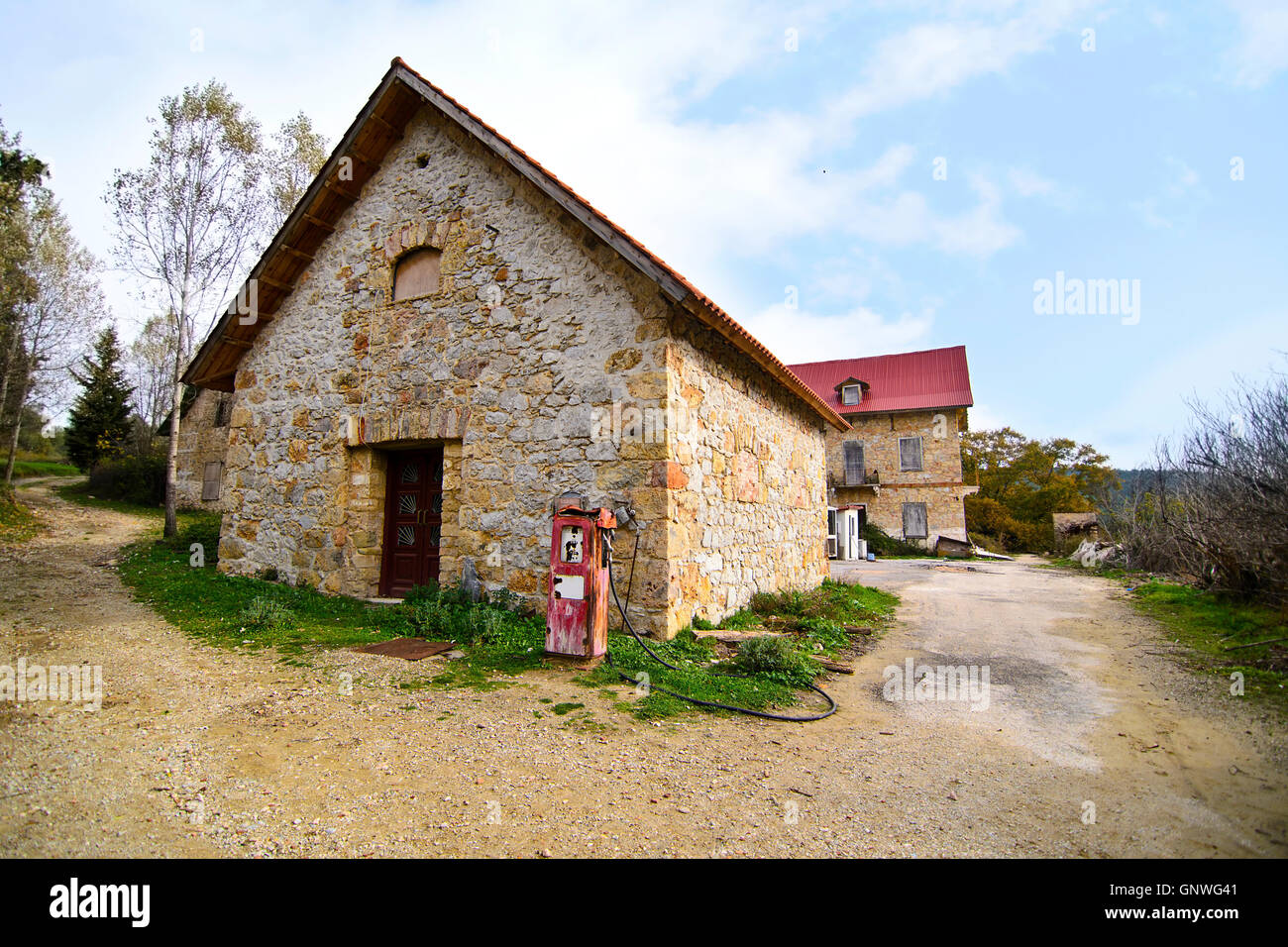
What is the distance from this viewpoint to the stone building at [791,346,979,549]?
26.0 m

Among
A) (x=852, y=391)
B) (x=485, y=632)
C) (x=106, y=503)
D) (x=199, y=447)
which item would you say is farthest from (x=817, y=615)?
(x=106, y=503)

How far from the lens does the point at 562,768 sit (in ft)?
11.2

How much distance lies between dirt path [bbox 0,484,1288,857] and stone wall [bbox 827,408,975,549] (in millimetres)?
21701

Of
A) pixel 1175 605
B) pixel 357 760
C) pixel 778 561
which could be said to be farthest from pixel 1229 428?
pixel 357 760

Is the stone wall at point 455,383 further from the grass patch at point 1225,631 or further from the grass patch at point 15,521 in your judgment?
the grass patch at point 15,521

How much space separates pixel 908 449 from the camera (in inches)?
1062

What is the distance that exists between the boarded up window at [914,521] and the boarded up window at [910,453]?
170 cm

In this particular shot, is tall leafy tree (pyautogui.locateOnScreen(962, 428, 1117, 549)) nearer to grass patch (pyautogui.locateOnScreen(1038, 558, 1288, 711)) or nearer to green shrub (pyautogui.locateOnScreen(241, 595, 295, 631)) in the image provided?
grass patch (pyautogui.locateOnScreen(1038, 558, 1288, 711))

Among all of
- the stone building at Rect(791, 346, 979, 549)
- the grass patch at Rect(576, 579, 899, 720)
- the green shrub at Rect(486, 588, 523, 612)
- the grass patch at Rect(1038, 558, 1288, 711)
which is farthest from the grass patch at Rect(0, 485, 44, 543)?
the stone building at Rect(791, 346, 979, 549)

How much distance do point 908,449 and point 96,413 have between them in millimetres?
35468

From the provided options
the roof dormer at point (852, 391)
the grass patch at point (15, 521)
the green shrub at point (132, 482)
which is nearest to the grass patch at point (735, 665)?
the grass patch at point (15, 521)

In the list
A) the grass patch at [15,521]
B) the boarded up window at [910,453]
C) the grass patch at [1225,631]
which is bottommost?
the grass patch at [1225,631]

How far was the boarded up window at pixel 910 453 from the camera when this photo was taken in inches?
1049
